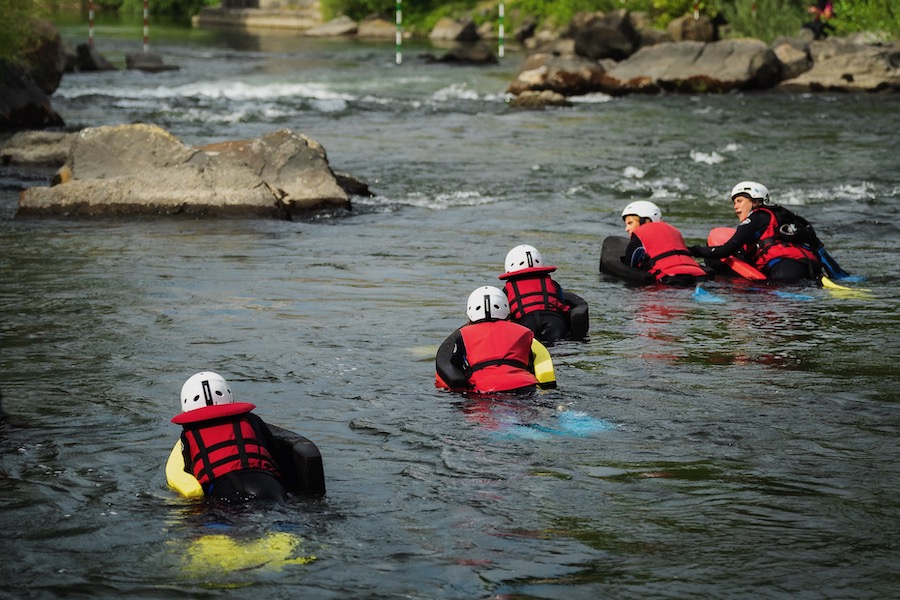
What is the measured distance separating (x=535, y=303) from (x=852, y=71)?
75.0 ft

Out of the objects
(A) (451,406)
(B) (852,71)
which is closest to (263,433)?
(A) (451,406)

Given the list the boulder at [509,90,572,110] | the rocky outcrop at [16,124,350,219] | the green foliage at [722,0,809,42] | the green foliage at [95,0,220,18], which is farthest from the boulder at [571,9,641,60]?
the green foliage at [95,0,220,18]

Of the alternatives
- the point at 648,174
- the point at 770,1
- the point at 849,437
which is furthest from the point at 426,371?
the point at 770,1

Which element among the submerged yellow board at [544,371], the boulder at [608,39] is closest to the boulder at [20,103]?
the boulder at [608,39]

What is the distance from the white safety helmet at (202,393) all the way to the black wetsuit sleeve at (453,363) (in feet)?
7.23

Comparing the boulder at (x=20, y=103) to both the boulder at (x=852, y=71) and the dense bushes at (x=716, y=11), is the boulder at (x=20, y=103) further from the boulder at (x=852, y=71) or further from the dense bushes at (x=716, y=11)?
the dense bushes at (x=716, y=11)

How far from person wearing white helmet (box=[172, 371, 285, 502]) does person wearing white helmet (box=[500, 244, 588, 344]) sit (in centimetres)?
394

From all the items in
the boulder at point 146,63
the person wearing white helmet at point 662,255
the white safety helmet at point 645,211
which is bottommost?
the person wearing white helmet at point 662,255

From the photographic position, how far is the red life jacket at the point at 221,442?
7461 mm

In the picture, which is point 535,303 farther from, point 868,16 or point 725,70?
point 868,16

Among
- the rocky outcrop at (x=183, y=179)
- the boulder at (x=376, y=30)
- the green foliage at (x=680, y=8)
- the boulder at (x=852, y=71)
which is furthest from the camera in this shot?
the boulder at (x=376, y=30)

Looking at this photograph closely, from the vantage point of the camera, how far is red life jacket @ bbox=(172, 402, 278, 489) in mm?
7461

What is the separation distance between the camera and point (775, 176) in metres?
20.6

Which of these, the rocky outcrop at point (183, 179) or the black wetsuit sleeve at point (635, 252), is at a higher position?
the rocky outcrop at point (183, 179)
